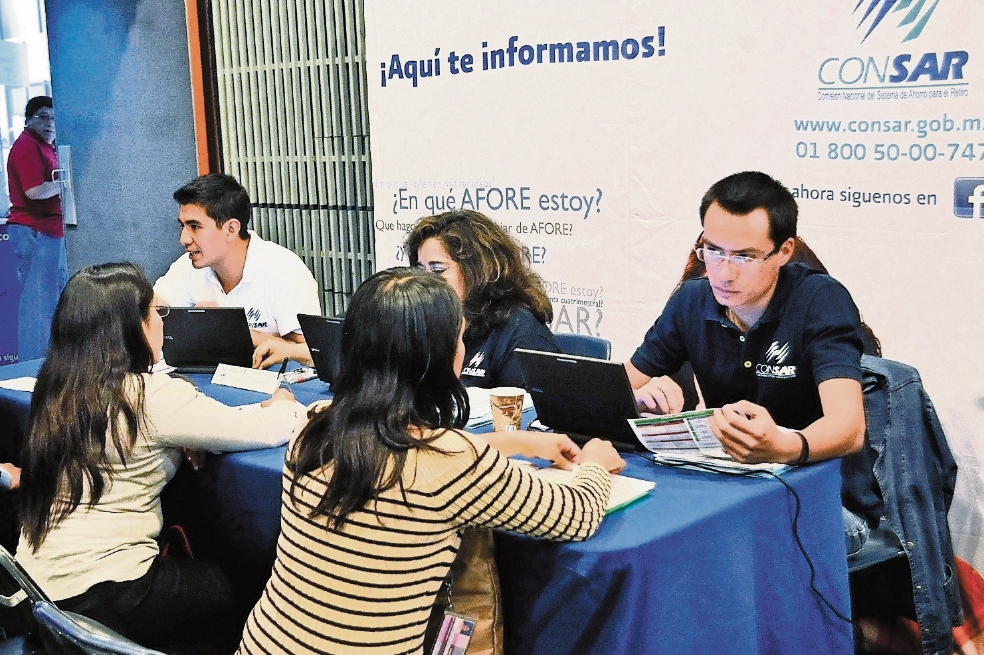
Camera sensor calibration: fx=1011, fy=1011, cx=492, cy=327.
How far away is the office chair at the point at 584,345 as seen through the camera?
2.90 metres

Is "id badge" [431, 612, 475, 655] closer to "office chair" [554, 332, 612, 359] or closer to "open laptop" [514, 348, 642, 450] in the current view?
"open laptop" [514, 348, 642, 450]

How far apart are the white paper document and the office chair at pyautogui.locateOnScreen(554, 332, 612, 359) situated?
0.85 meters

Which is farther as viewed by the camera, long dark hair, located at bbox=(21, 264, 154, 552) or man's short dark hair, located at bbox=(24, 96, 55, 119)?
man's short dark hair, located at bbox=(24, 96, 55, 119)

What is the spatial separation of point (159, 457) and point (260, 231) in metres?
2.96

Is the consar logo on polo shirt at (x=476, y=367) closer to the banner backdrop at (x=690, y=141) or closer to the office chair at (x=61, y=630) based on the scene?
the banner backdrop at (x=690, y=141)

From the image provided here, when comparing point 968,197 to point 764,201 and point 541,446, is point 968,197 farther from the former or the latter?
point 541,446

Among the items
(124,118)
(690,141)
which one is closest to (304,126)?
(124,118)

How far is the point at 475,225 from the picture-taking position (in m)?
2.88

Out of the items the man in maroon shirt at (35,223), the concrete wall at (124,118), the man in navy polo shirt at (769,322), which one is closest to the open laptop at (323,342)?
Result: the man in navy polo shirt at (769,322)

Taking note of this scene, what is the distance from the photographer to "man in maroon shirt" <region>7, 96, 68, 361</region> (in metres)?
5.69

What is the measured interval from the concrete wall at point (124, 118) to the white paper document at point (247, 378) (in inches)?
97.7

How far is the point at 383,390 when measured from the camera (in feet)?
5.52

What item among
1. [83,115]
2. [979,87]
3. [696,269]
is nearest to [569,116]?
[696,269]

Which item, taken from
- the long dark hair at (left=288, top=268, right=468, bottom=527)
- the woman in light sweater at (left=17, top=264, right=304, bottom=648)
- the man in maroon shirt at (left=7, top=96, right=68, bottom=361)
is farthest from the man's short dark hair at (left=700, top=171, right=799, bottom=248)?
the man in maroon shirt at (left=7, top=96, right=68, bottom=361)
